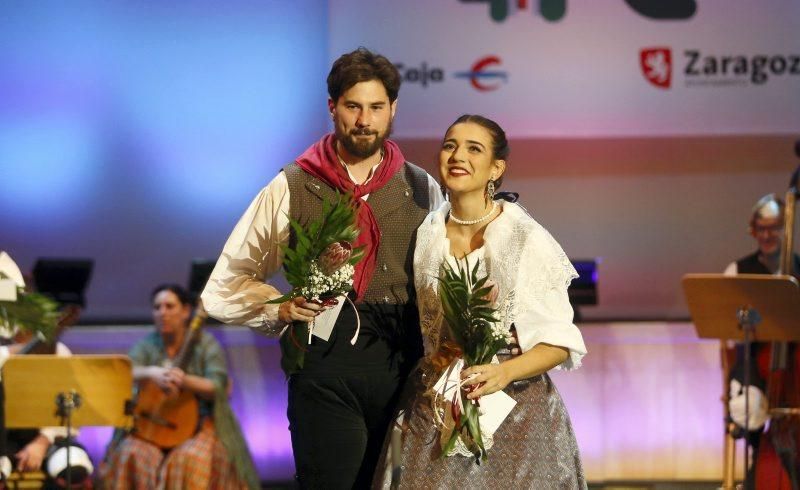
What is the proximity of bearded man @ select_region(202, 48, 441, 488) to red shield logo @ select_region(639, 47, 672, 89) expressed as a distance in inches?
129

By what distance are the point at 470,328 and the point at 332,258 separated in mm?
409

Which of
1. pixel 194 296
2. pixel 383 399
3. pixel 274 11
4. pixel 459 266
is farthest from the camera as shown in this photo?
pixel 274 11

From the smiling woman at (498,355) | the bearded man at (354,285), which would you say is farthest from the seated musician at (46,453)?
the smiling woman at (498,355)

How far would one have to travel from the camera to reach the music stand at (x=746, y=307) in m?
5.35

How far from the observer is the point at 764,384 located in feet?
18.7

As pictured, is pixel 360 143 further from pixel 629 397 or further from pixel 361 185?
pixel 629 397

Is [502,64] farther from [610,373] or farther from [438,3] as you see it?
[610,373]

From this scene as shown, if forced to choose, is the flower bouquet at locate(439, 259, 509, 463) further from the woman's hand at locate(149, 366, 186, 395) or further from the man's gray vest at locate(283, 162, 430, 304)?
the woman's hand at locate(149, 366, 186, 395)

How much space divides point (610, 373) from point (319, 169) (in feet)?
11.1

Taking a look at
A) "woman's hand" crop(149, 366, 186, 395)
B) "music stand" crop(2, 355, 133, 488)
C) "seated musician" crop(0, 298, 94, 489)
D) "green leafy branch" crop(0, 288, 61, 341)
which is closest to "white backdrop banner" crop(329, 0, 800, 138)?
"woman's hand" crop(149, 366, 186, 395)

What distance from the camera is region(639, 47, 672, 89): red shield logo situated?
6.57 m

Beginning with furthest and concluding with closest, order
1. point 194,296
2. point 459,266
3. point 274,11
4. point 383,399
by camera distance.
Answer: point 274,11 < point 194,296 < point 383,399 < point 459,266

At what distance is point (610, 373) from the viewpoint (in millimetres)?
6566

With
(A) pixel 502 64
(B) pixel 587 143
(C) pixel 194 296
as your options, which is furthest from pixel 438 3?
(C) pixel 194 296
